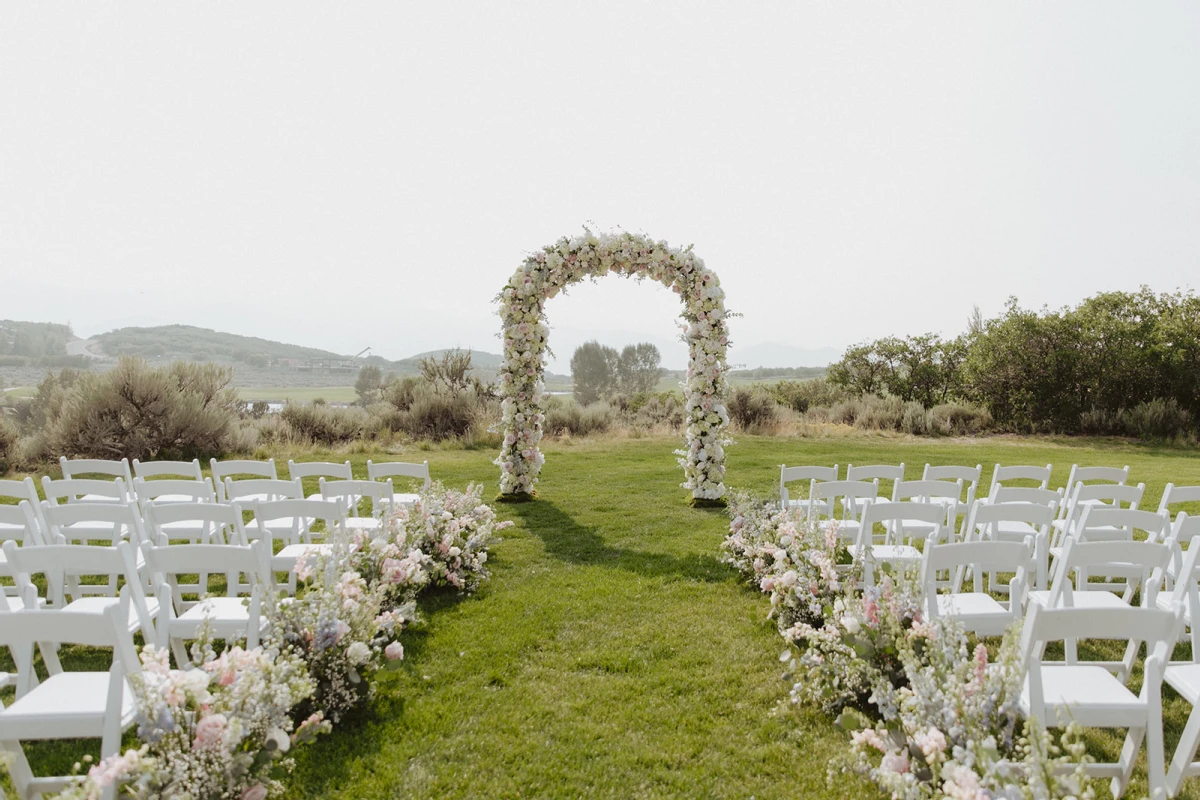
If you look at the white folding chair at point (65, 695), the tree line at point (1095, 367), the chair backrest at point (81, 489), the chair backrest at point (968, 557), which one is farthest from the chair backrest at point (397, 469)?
the tree line at point (1095, 367)

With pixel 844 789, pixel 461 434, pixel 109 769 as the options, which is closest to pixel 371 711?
pixel 109 769

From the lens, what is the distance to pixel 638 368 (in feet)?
138

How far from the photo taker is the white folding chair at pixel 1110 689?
7.88 feet

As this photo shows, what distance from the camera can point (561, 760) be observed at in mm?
3271

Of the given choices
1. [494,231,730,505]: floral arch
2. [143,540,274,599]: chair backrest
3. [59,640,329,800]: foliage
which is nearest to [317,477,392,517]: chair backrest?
[143,540,274,599]: chair backrest

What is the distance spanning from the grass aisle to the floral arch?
2.72 m

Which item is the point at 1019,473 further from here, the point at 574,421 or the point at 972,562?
the point at 574,421

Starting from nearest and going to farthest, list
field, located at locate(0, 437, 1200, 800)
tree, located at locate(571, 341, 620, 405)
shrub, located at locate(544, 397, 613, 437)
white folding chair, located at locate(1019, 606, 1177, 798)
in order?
white folding chair, located at locate(1019, 606, 1177, 798), field, located at locate(0, 437, 1200, 800), shrub, located at locate(544, 397, 613, 437), tree, located at locate(571, 341, 620, 405)

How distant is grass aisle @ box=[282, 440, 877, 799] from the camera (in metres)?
3.10

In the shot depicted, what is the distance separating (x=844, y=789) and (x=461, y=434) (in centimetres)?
1436

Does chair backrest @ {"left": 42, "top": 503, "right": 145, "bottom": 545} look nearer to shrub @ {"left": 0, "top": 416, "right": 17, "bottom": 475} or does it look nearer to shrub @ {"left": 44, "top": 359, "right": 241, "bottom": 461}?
shrub @ {"left": 44, "top": 359, "right": 241, "bottom": 461}

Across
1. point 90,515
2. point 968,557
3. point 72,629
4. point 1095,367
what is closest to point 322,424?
point 90,515

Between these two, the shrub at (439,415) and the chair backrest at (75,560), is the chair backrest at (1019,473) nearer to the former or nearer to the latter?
the chair backrest at (75,560)

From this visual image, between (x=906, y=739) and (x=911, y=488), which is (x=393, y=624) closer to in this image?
(x=906, y=739)
